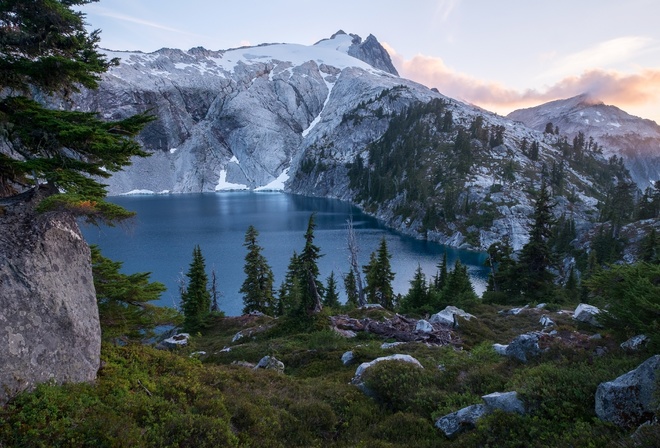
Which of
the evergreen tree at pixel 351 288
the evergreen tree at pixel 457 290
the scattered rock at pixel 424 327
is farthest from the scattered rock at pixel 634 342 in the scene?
the evergreen tree at pixel 351 288

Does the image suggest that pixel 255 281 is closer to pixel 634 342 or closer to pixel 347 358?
pixel 347 358

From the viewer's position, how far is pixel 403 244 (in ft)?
342

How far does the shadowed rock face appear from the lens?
7855 mm

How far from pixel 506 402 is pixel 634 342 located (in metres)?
4.42

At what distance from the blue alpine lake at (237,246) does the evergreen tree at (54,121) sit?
3556cm

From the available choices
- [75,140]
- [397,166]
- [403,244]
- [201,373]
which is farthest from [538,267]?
[397,166]

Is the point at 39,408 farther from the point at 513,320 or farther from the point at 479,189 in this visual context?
the point at 479,189

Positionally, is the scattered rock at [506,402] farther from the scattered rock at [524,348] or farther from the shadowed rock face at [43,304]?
the shadowed rock face at [43,304]

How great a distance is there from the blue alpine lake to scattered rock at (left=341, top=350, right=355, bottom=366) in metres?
36.7

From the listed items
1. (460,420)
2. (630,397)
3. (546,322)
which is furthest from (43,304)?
(546,322)

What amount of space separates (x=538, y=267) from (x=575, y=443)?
35.9 m

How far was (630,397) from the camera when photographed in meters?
7.59

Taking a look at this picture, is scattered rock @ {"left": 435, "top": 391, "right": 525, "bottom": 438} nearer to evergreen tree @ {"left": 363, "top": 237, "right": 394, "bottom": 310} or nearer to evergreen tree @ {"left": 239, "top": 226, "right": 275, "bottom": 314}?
evergreen tree @ {"left": 363, "top": 237, "right": 394, "bottom": 310}

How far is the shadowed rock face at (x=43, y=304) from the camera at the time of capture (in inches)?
309
